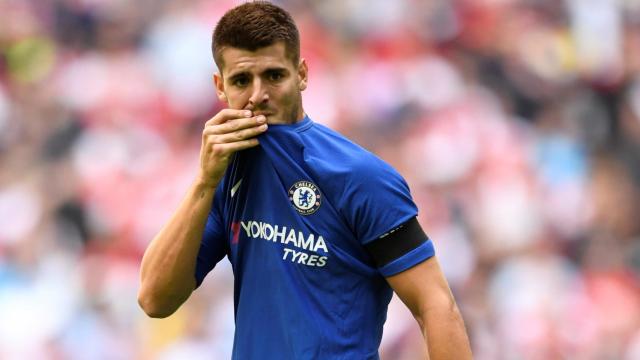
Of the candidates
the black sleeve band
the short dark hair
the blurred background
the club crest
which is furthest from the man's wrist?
the blurred background

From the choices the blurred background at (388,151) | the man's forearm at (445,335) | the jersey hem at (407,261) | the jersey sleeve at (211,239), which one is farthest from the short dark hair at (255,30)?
the blurred background at (388,151)

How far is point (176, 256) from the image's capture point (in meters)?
3.45

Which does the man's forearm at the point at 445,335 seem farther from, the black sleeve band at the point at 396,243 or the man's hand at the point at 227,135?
the man's hand at the point at 227,135

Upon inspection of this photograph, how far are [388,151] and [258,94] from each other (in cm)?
599

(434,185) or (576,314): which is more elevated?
(434,185)

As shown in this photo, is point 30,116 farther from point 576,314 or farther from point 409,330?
point 576,314

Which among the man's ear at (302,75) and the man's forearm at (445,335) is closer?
the man's forearm at (445,335)

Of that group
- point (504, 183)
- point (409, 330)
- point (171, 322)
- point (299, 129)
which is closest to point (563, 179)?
point (504, 183)

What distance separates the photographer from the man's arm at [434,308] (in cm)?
319

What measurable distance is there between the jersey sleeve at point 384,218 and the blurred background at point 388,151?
497 cm

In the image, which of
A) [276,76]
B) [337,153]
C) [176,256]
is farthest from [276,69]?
[176,256]

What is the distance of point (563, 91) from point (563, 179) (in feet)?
2.77

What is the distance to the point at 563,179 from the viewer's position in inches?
366

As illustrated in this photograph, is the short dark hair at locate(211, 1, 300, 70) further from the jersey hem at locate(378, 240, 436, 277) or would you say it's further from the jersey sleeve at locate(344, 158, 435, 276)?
the jersey hem at locate(378, 240, 436, 277)
